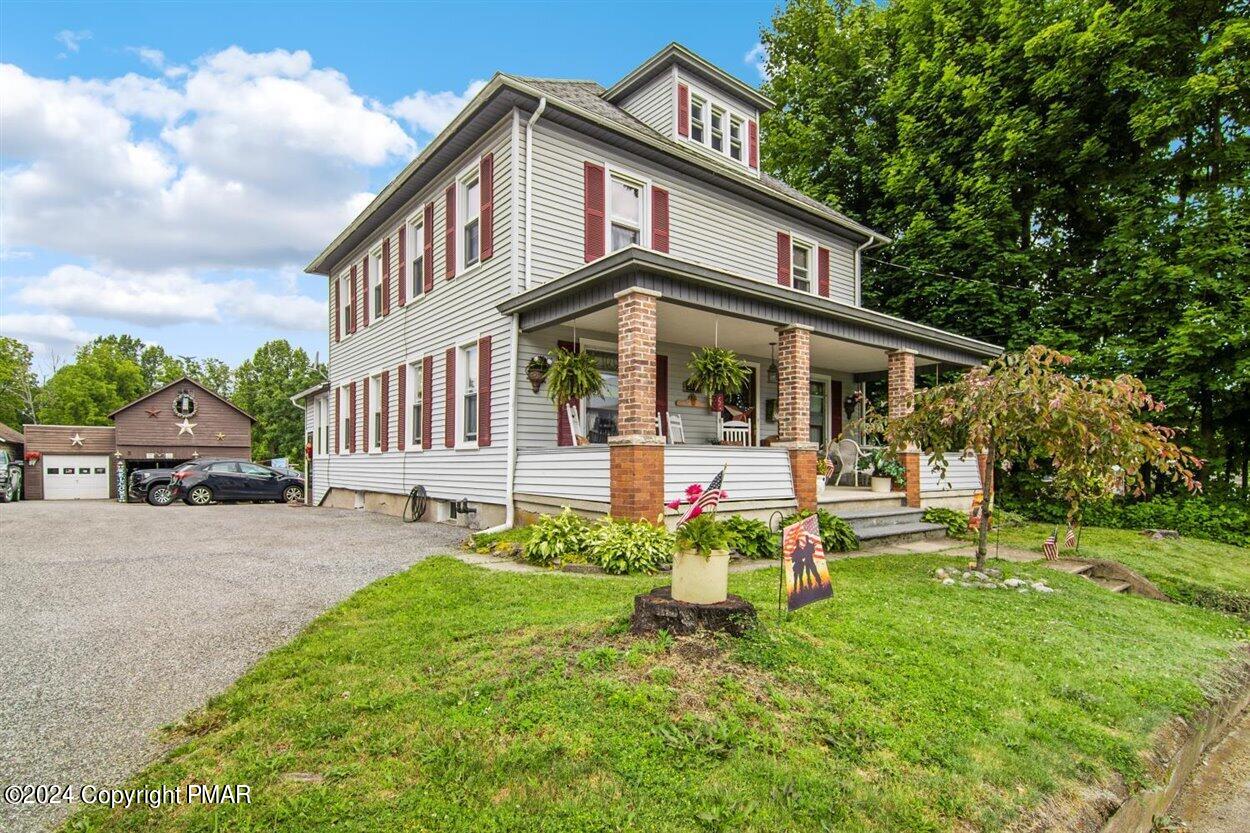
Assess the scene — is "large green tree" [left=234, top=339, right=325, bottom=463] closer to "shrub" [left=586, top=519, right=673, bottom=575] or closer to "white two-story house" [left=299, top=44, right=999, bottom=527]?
"white two-story house" [left=299, top=44, right=999, bottom=527]

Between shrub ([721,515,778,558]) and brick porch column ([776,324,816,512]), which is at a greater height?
brick porch column ([776,324,816,512])

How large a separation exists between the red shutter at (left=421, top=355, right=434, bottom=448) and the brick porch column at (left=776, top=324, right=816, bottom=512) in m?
6.94

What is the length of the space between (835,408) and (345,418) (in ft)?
42.3

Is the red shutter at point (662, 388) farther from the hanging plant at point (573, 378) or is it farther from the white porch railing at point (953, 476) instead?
the white porch railing at point (953, 476)

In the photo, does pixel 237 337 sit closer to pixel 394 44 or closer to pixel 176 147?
pixel 176 147

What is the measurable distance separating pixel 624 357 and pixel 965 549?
5.73m

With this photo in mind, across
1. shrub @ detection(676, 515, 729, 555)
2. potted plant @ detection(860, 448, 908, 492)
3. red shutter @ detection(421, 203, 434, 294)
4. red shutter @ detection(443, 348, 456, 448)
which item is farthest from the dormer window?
shrub @ detection(676, 515, 729, 555)

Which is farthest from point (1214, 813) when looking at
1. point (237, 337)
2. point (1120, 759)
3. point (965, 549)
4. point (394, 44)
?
point (237, 337)

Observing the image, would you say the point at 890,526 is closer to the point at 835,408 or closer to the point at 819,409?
the point at 819,409

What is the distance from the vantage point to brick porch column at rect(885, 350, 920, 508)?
11.3 m

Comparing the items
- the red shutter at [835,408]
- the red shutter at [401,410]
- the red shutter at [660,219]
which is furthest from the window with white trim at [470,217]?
the red shutter at [835,408]

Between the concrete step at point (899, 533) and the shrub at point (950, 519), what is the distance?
15cm

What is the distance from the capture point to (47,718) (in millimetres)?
3303

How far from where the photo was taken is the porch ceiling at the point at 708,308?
318 inches
